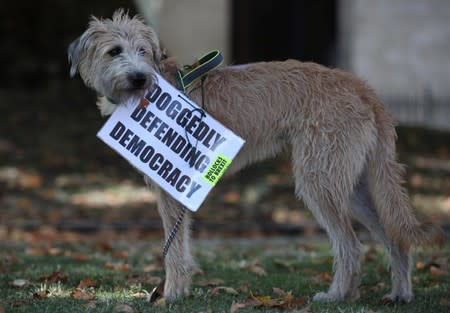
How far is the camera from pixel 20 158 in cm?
1356

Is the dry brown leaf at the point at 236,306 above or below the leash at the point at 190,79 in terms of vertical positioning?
below

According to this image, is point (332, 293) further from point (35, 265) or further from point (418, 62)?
point (418, 62)

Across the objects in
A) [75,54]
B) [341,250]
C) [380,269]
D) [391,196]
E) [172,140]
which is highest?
[75,54]

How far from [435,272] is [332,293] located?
5.06 feet

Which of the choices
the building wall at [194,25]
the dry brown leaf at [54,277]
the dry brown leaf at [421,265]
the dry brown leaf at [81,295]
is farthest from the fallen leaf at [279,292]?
the building wall at [194,25]

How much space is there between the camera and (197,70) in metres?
5.98

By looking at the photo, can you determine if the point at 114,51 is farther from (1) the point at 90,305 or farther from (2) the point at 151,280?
(2) the point at 151,280

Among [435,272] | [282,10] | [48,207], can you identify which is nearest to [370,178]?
[435,272]

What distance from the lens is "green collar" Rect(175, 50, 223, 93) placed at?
598 centimetres

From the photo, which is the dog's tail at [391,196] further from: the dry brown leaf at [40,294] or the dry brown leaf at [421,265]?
the dry brown leaf at [40,294]

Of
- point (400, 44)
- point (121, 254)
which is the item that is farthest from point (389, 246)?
point (400, 44)

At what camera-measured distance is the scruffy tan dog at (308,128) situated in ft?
19.1

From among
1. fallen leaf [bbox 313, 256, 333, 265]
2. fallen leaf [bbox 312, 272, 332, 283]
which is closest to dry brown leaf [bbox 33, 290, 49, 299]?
fallen leaf [bbox 312, 272, 332, 283]

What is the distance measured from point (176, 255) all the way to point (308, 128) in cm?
139
